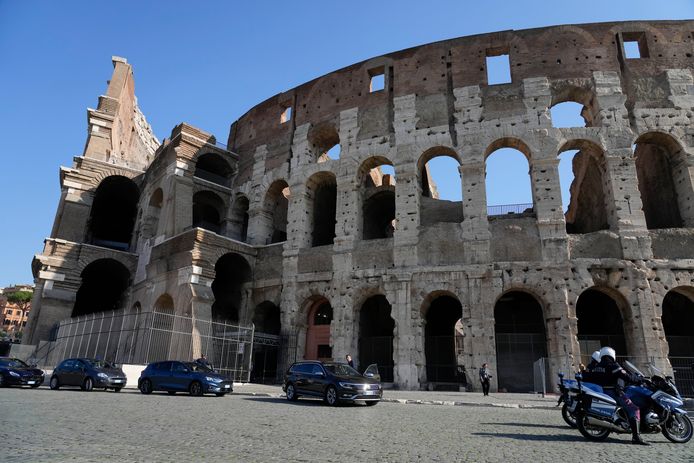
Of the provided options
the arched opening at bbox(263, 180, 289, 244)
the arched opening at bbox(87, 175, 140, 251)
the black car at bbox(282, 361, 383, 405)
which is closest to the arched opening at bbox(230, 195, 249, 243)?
the arched opening at bbox(263, 180, 289, 244)

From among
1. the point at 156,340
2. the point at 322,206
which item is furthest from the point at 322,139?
the point at 156,340

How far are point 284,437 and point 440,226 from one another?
519 inches

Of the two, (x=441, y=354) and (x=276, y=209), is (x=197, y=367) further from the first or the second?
(x=276, y=209)

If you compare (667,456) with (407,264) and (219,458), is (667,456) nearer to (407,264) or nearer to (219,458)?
(219,458)

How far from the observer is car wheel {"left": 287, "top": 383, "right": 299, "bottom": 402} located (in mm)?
11117

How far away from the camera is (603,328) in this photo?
1966 cm

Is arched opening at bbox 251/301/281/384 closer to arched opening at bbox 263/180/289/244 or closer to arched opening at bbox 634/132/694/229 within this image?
arched opening at bbox 263/180/289/244

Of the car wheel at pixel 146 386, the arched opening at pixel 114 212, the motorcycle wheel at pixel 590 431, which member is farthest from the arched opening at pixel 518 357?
the arched opening at pixel 114 212

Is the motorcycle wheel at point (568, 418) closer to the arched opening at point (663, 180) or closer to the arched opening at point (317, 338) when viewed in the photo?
the arched opening at point (317, 338)

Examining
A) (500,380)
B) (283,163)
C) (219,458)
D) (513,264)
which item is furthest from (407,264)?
(219,458)

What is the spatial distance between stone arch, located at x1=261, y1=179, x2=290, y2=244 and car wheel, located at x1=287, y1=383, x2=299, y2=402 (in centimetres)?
1179

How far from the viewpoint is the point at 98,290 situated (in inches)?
1120

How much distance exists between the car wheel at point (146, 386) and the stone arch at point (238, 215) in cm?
1175

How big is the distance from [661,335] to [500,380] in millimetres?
5533
